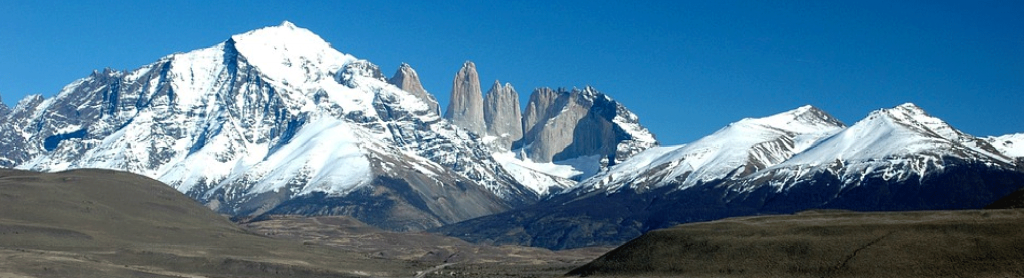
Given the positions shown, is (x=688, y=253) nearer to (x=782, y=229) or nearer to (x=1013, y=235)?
(x=782, y=229)

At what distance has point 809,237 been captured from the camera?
17375 cm

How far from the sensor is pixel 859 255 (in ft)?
537

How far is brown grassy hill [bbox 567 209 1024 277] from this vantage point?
154875 millimetres

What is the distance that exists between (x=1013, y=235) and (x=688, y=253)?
4246 centimetres

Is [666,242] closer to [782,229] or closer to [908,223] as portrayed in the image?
[782,229]

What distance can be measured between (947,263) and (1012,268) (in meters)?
8.26

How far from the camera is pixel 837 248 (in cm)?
16788

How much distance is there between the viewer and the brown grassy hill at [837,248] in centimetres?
15488

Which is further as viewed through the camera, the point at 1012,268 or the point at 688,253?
the point at 688,253

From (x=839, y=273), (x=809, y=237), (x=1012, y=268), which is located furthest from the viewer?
(x=809, y=237)

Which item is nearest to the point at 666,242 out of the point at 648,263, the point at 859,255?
the point at 648,263

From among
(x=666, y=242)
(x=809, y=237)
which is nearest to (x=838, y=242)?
(x=809, y=237)

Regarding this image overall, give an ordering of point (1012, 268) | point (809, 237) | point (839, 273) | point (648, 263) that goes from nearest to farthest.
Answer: point (1012, 268) < point (839, 273) < point (809, 237) < point (648, 263)

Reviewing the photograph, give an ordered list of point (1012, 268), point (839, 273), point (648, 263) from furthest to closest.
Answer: point (648, 263), point (839, 273), point (1012, 268)
